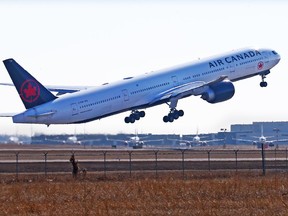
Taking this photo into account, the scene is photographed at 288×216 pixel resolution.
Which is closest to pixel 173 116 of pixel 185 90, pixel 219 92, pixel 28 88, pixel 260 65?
pixel 185 90

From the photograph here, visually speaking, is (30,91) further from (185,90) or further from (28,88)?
(185,90)

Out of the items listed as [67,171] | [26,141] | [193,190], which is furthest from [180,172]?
[26,141]

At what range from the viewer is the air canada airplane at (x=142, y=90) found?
8181cm

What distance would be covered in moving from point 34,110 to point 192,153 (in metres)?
20.3

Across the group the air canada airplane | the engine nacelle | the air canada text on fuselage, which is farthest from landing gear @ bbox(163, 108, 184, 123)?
the air canada text on fuselage

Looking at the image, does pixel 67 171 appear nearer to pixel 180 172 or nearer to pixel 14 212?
pixel 180 172

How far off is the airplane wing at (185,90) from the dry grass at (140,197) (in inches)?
1378

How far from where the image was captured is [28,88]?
81938mm

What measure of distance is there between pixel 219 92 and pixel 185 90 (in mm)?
3861

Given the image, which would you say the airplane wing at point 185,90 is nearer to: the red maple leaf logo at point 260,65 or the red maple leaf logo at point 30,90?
the red maple leaf logo at point 260,65

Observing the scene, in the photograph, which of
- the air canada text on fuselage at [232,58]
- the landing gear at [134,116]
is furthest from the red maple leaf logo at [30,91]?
the air canada text on fuselage at [232,58]

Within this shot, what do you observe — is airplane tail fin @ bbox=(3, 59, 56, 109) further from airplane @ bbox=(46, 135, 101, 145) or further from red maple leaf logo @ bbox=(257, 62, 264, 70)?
airplane @ bbox=(46, 135, 101, 145)

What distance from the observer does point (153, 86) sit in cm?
8769

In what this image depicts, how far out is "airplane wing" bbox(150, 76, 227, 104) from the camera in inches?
3487
